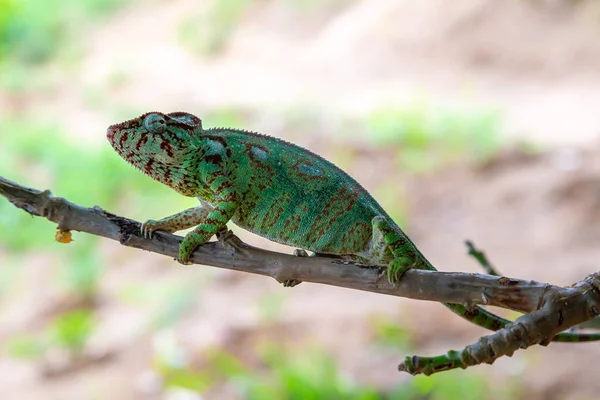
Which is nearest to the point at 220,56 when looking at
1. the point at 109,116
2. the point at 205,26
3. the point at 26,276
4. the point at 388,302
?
the point at 205,26

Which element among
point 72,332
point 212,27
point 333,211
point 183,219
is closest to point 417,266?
point 333,211

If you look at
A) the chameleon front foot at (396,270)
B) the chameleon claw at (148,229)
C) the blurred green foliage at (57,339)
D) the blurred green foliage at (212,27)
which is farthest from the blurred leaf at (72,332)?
the blurred green foliage at (212,27)

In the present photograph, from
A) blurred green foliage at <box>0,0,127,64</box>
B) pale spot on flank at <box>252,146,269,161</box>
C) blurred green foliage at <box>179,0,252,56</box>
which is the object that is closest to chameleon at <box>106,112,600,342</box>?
pale spot on flank at <box>252,146,269,161</box>

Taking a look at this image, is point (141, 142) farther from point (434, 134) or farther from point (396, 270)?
point (434, 134)

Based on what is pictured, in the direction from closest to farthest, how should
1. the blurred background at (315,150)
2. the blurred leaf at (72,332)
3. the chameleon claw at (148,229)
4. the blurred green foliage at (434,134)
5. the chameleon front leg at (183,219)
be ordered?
the chameleon claw at (148,229) < the chameleon front leg at (183,219) < the blurred background at (315,150) < the blurred leaf at (72,332) < the blurred green foliage at (434,134)

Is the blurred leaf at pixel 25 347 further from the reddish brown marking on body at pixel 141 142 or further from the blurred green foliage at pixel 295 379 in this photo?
the reddish brown marking on body at pixel 141 142

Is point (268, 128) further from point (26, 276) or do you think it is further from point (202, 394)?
point (202, 394)
